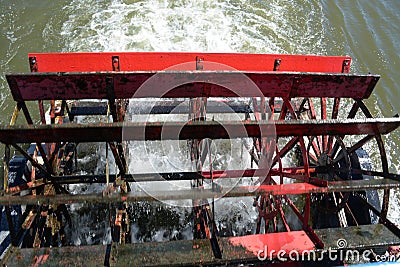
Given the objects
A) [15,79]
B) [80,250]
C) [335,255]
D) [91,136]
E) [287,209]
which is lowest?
[287,209]

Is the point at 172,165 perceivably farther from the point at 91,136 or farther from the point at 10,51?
the point at 10,51

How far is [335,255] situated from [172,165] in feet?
8.41

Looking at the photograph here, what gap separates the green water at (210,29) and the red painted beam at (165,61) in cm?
225

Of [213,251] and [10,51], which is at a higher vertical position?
[10,51]

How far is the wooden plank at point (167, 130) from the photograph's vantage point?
110 inches

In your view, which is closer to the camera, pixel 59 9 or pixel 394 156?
pixel 394 156

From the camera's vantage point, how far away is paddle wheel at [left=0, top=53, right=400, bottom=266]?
2.83 metres

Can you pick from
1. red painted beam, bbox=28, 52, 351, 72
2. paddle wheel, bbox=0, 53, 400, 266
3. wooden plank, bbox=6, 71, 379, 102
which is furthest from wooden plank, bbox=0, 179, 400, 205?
red painted beam, bbox=28, 52, 351, 72

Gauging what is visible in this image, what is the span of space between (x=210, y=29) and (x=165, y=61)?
3046 mm

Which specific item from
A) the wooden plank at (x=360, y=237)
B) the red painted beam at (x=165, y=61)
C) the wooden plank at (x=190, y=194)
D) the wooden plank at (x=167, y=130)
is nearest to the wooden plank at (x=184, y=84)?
the wooden plank at (x=167, y=130)

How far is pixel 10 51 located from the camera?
241 inches

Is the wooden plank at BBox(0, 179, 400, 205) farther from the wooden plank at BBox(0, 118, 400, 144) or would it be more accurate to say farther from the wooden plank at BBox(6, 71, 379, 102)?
the wooden plank at BBox(6, 71, 379, 102)

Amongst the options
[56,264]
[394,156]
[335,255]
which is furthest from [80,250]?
[394,156]

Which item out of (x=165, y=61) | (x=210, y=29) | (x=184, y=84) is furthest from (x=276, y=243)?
(x=210, y=29)
